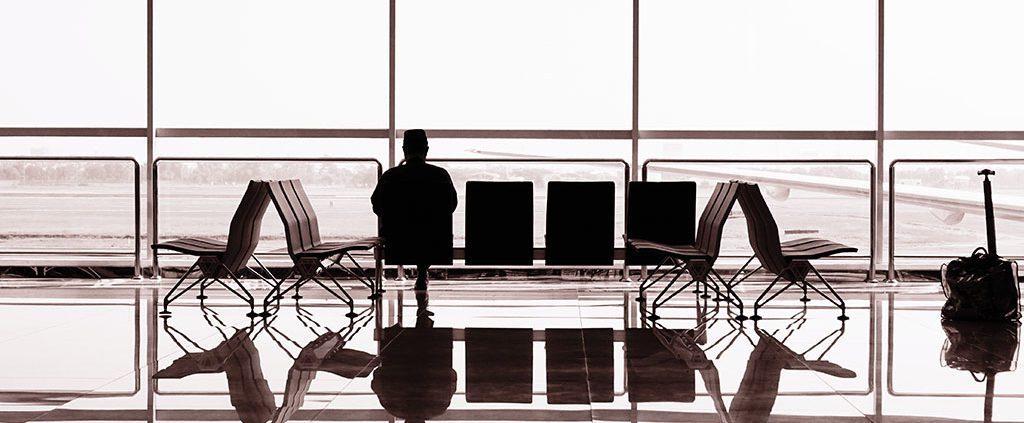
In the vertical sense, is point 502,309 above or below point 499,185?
below

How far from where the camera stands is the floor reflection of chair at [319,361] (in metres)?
4.13

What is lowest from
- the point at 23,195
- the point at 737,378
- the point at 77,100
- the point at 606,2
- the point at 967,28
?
the point at 737,378

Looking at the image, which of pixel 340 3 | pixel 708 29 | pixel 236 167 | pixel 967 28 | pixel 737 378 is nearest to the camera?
pixel 737 378

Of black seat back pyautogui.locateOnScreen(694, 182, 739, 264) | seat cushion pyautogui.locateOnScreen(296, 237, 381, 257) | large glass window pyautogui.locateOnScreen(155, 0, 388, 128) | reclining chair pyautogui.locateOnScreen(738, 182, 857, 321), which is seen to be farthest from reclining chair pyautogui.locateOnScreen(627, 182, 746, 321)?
large glass window pyautogui.locateOnScreen(155, 0, 388, 128)

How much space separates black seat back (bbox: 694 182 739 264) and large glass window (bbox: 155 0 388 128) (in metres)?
2.76

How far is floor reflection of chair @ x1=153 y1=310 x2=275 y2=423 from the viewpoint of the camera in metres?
3.98

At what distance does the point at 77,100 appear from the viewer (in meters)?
10.0

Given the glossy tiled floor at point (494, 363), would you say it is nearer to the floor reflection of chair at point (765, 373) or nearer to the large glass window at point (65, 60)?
the floor reflection of chair at point (765, 373)

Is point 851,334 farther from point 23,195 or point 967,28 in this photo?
point 967,28

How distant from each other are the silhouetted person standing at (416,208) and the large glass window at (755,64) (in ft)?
6.30

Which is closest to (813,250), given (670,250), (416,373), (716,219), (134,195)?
(716,219)

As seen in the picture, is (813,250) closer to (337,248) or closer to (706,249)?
(706,249)

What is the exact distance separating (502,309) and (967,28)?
50.0 feet

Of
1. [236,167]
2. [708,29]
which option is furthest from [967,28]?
[236,167]
